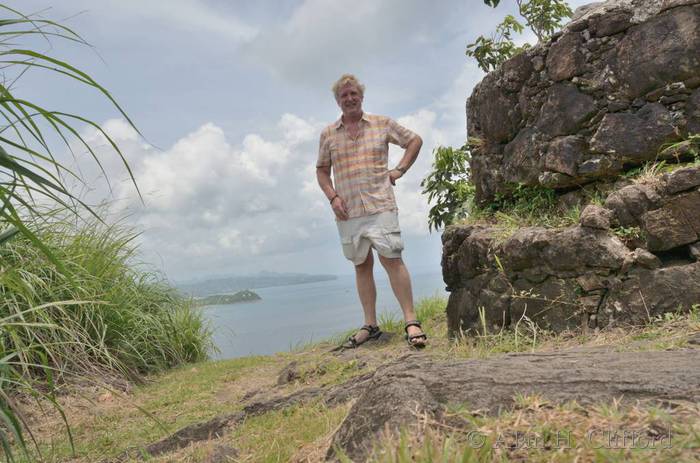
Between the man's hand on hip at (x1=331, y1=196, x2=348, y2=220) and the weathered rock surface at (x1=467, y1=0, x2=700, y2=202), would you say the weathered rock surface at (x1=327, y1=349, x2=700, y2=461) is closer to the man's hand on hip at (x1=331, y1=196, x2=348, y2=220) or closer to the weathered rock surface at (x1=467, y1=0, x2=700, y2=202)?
the weathered rock surface at (x1=467, y1=0, x2=700, y2=202)

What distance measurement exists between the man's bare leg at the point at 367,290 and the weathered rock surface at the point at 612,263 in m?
1.34

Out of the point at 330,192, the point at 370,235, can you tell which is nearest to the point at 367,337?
the point at 370,235

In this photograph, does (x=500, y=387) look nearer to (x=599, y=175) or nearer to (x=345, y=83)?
(x=599, y=175)

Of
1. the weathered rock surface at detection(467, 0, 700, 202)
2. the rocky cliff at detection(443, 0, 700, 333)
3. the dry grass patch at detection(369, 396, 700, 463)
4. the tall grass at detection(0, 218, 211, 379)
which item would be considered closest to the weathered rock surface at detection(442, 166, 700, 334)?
the rocky cliff at detection(443, 0, 700, 333)

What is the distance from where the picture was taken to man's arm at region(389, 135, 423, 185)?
484 centimetres

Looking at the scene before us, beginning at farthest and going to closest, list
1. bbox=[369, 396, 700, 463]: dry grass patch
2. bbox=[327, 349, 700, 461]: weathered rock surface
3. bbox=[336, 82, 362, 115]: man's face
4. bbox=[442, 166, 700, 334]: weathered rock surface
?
bbox=[336, 82, 362, 115]: man's face, bbox=[442, 166, 700, 334]: weathered rock surface, bbox=[327, 349, 700, 461]: weathered rock surface, bbox=[369, 396, 700, 463]: dry grass patch

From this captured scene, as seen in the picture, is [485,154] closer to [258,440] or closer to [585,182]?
[585,182]

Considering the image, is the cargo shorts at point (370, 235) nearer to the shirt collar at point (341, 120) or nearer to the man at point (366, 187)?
the man at point (366, 187)

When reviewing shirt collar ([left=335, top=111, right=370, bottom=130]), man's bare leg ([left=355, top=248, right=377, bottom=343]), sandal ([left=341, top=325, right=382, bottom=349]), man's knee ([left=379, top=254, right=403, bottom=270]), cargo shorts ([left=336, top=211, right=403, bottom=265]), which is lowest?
sandal ([left=341, top=325, right=382, bottom=349])

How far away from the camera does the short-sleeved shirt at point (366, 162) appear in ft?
15.6

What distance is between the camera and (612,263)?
3449 millimetres

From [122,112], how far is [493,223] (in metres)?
3.61

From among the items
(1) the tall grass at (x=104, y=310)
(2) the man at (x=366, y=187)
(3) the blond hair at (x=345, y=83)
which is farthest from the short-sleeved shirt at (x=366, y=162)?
(1) the tall grass at (x=104, y=310)

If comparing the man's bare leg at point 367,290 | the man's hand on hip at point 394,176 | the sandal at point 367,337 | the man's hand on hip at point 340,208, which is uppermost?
the man's hand on hip at point 394,176
